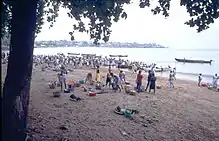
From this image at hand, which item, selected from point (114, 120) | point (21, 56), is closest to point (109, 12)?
point (21, 56)

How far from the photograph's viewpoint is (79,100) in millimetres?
15070

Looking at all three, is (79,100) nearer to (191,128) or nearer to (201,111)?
(191,128)

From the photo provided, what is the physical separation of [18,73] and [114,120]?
5.92 metres

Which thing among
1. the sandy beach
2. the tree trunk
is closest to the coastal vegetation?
the tree trunk

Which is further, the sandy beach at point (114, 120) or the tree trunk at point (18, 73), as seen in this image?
the sandy beach at point (114, 120)

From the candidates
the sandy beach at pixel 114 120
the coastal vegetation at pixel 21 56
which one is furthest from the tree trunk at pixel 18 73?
the sandy beach at pixel 114 120

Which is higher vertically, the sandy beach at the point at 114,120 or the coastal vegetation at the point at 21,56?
the coastal vegetation at the point at 21,56

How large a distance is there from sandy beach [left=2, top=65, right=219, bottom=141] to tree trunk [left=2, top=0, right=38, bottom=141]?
1508mm

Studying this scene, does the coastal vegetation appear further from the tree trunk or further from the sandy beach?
the sandy beach

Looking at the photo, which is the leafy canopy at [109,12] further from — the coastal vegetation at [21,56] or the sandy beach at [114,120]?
the sandy beach at [114,120]

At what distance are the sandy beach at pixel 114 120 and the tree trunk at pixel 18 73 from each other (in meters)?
1.51

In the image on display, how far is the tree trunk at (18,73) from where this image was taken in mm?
6691

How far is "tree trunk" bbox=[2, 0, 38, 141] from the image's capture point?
6691 millimetres

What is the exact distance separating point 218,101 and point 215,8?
15572 mm
